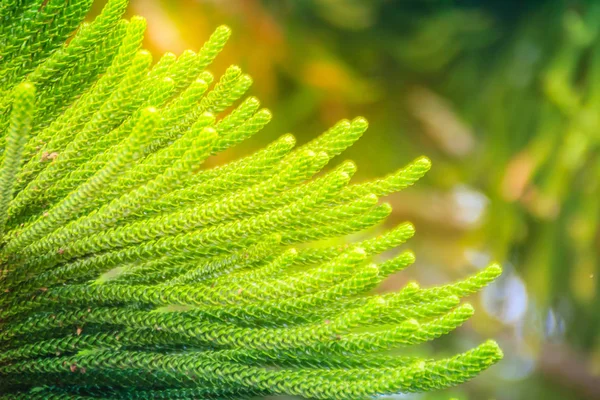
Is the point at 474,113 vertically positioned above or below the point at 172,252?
above

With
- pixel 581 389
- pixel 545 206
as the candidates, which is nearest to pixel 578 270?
pixel 545 206

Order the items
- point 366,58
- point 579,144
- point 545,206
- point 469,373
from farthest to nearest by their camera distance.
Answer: point 366,58
point 545,206
point 579,144
point 469,373

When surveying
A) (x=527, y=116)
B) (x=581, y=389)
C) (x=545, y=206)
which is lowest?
(x=581, y=389)

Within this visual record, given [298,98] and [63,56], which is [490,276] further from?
[298,98]

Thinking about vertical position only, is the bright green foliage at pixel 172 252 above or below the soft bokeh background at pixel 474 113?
below

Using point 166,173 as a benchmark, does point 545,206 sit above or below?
above
